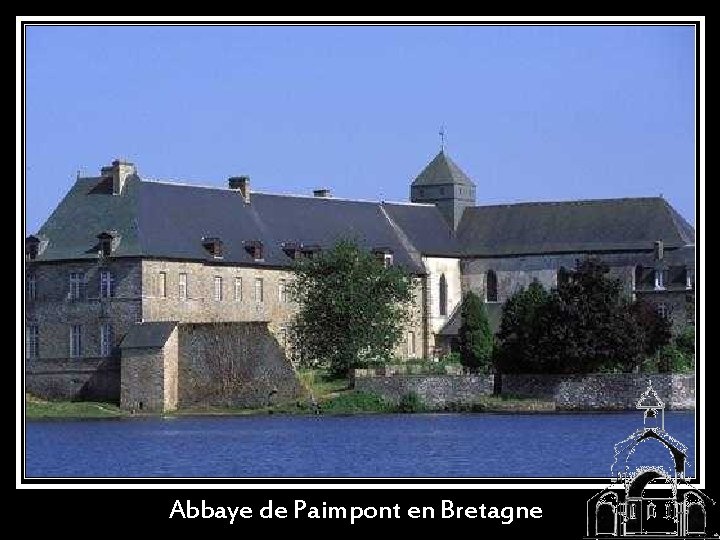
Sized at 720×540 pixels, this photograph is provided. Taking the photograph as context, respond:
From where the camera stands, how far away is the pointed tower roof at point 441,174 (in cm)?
8762

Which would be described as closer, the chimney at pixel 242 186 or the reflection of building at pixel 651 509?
the reflection of building at pixel 651 509

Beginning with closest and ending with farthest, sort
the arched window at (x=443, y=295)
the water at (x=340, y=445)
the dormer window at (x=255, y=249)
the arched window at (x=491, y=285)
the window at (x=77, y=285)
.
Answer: the water at (x=340, y=445)
the window at (x=77, y=285)
the dormer window at (x=255, y=249)
the arched window at (x=443, y=295)
the arched window at (x=491, y=285)

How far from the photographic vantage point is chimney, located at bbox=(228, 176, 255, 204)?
245ft

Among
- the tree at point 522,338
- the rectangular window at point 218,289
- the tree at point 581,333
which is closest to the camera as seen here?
the tree at point 581,333

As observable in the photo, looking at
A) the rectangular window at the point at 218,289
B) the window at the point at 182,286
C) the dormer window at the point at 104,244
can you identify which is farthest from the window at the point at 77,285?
the rectangular window at the point at 218,289

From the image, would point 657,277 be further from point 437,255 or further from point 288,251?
point 288,251

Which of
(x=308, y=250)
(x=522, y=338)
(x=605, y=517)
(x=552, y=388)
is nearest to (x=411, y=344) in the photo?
(x=308, y=250)

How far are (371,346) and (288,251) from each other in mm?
7950

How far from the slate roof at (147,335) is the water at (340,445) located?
3.72 m

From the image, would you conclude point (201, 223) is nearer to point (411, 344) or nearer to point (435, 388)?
point (435, 388)

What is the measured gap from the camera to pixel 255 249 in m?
72.4

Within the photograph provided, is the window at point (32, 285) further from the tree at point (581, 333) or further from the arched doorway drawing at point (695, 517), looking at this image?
the arched doorway drawing at point (695, 517)

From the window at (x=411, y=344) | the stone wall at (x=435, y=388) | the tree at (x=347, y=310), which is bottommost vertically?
the stone wall at (x=435, y=388)
